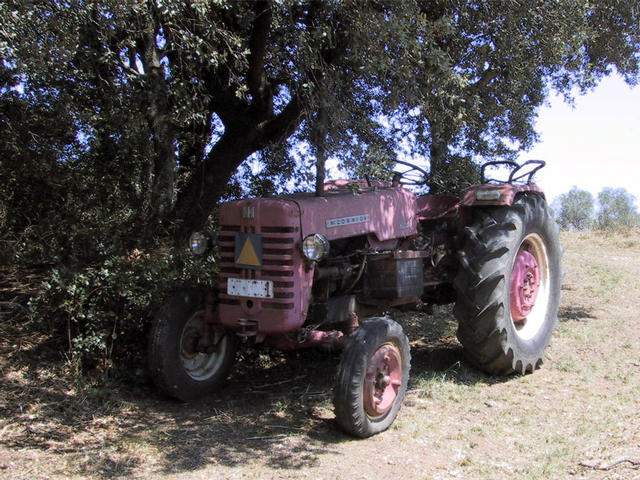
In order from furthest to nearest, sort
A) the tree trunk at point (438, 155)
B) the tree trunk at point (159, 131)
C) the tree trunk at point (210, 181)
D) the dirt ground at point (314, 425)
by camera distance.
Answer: the tree trunk at point (438, 155) → the tree trunk at point (210, 181) → the tree trunk at point (159, 131) → the dirt ground at point (314, 425)

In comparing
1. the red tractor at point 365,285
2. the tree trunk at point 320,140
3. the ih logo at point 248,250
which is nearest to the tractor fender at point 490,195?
the red tractor at point 365,285

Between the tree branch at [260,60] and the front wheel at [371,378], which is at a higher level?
the tree branch at [260,60]

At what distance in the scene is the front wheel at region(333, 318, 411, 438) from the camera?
3730 millimetres

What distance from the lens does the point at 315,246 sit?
3996 millimetres

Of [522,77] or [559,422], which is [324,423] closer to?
→ [559,422]

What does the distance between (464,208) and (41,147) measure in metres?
4.10

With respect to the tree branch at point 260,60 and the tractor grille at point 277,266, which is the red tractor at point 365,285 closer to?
the tractor grille at point 277,266

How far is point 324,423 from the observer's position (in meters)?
4.09

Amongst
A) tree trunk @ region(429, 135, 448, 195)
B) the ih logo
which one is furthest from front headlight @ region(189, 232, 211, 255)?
tree trunk @ region(429, 135, 448, 195)

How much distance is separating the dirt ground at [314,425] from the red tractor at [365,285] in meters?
0.24

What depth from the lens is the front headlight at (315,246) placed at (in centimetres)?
399

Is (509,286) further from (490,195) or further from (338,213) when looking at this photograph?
(338,213)

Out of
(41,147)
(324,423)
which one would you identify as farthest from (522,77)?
(41,147)

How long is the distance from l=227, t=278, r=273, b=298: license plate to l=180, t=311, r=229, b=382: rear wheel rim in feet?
1.84
